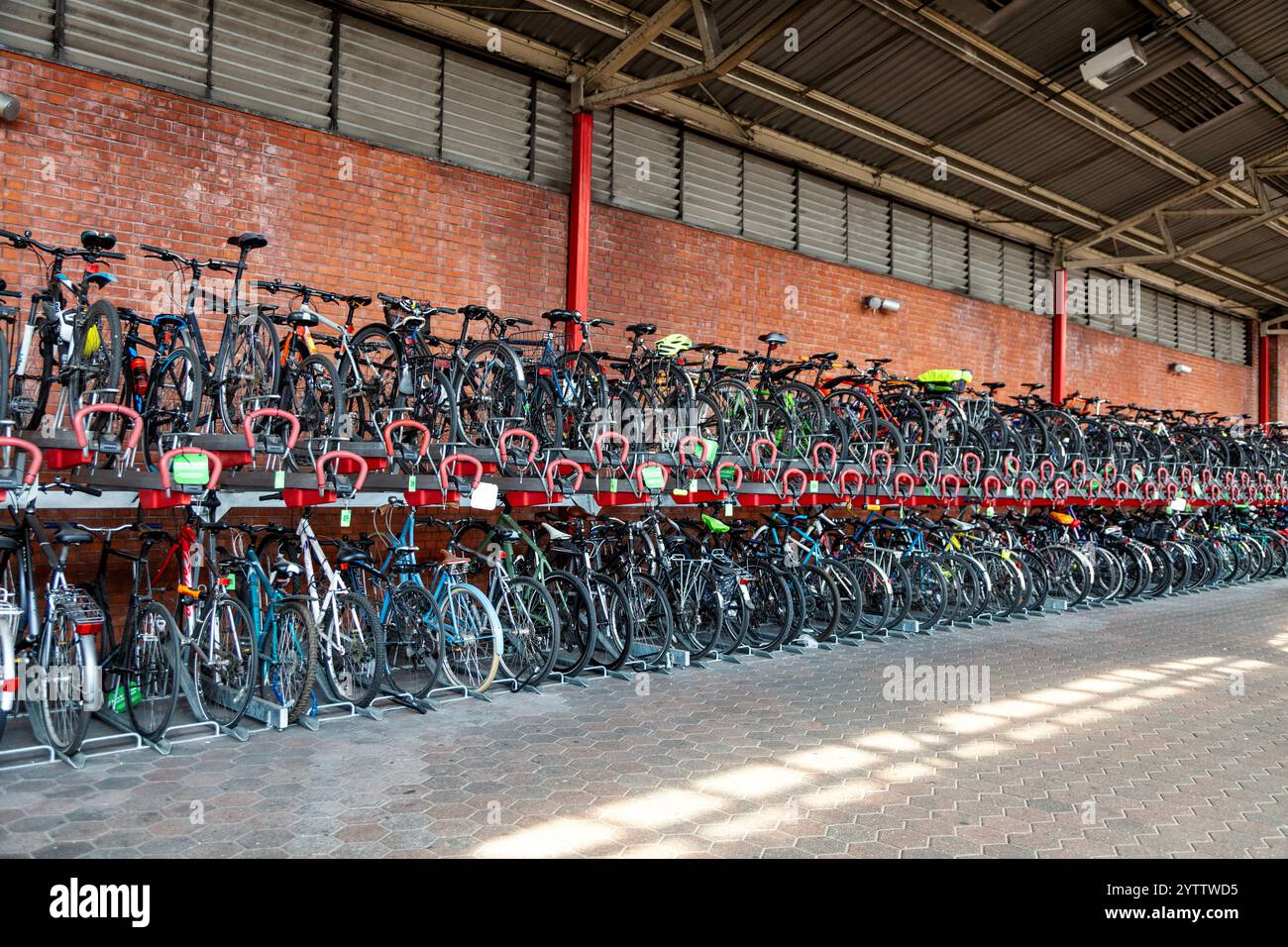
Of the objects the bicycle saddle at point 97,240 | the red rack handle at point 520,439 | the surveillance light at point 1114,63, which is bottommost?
the red rack handle at point 520,439

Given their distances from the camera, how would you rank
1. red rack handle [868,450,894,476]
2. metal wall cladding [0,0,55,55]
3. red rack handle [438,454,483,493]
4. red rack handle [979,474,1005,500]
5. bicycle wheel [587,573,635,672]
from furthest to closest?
red rack handle [979,474,1005,500]
red rack handle [868,450,894,476]
bicycle wheel [587,573,635,672]
metal wall cladding [0,0,55,55]
red rack handle [438,454,483,493]

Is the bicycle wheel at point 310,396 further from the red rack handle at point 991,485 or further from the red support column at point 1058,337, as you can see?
the red support column at point 1058,337

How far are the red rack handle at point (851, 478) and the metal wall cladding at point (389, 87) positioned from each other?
4.35m

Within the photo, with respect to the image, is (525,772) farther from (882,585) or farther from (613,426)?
(882,585)

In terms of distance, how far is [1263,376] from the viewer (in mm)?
17422

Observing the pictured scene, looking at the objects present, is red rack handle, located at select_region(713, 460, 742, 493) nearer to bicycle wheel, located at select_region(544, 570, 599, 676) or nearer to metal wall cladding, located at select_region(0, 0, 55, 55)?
bicycle wheel, located at select_region(544, 570, 599, 676)

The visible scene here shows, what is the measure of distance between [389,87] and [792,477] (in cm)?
459

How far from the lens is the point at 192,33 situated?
6.20 metres

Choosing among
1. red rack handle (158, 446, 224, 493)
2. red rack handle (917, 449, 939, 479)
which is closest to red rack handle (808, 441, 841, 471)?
red rack handle (917, 449, 939, 479)

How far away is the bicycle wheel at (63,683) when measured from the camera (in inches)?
145

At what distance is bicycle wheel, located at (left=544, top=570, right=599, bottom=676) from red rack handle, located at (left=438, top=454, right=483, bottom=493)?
893 mm

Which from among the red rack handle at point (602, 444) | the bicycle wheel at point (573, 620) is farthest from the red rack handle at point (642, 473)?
the bicycle wheel at point (573, 620)

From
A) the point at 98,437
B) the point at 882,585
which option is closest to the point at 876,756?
the point at 882,585

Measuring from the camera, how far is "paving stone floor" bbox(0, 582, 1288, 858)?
310 cm
